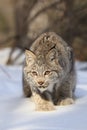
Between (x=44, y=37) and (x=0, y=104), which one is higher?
(x=44, y=37)

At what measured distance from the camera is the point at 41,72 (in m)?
5.24

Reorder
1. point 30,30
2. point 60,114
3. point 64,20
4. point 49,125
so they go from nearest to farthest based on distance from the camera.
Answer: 1. point 49,125
2. point 60,114
3. point 64,20
4. point 30,30

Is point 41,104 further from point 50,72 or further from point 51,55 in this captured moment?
point 51,55

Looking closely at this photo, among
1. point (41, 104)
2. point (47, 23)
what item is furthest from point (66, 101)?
point (47, 23)

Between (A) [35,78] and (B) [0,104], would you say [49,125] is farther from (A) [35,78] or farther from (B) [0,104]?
(B) [0,104]

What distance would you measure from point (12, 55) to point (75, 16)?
2131 millimetres

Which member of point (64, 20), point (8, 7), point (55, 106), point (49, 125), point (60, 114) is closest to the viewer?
point (49, 125)

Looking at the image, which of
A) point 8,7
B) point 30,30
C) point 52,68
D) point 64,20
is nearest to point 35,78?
point 52,68

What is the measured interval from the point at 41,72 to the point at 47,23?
7.23 meters

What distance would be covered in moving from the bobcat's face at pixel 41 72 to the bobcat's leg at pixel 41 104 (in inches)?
6.7

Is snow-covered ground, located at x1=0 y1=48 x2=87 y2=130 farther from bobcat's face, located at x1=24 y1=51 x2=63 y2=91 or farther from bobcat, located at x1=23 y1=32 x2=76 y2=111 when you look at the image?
bobcat's face, located at x1=24 y1=51 x2=63 y2=91

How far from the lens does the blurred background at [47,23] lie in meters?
11.3

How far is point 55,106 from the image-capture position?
5559mm

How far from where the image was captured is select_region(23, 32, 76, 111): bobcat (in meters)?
5.29
